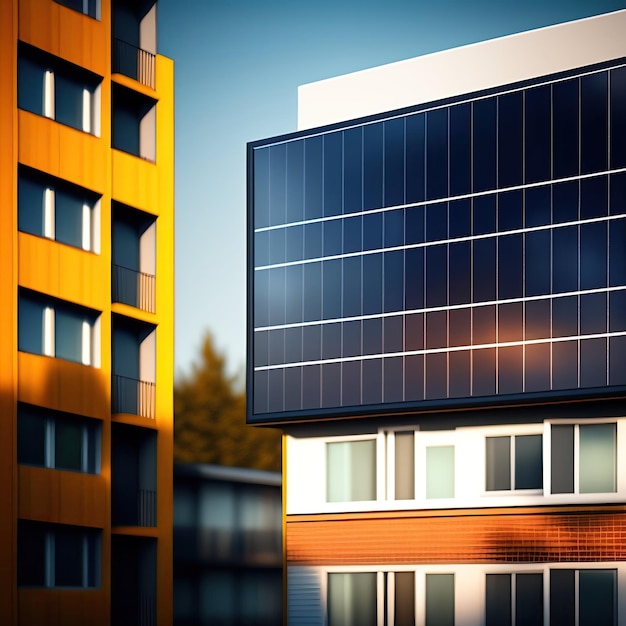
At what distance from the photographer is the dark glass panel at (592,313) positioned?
104 ft

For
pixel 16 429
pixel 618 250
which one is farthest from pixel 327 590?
pixel 618 250

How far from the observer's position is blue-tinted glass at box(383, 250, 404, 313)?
3488cm

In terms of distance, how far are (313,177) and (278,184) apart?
1152 millimetres

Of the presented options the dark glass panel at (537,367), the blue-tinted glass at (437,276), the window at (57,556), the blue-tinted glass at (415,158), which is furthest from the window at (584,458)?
the window at (57,556)

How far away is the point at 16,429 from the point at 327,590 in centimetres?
942

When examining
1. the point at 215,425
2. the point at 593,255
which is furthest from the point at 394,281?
the point at 215,425

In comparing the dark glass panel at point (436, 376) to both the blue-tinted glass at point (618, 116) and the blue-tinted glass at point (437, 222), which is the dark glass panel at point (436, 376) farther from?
the blue-tinted glass at point (618, 116)

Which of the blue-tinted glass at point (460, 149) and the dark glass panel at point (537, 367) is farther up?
the blue-tinted glass at point (460, 149)

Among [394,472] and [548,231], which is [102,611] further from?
[548,231]

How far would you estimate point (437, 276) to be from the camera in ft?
113

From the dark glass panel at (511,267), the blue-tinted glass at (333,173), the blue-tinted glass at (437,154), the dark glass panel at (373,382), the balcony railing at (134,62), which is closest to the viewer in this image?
the dark glass panel at (511,267)

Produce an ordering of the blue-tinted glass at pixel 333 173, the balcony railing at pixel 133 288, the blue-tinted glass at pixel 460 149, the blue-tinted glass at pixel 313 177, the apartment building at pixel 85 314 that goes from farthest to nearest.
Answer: the balcony railing at pixel 133 288
the apartment building at pixel 85 314
the blue-tinted glass at pixel 313 177
the blue-tinted glass at pixel 333 173
the blue-tinted glass at pixel 460 149

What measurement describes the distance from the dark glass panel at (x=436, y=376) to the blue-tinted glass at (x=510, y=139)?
14.8ft

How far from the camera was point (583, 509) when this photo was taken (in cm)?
3250
